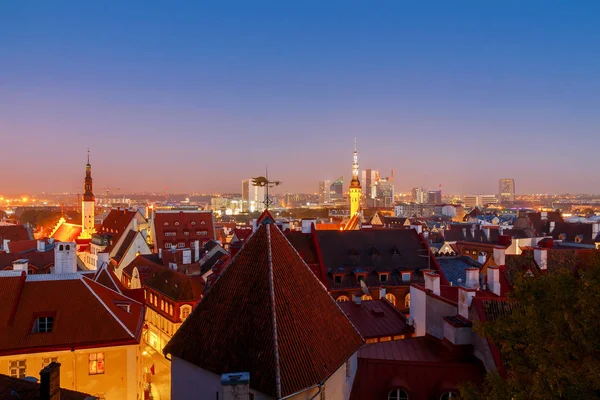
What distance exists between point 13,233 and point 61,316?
53842mm

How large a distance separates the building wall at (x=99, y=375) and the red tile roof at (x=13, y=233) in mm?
53951

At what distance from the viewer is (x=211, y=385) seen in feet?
49.2

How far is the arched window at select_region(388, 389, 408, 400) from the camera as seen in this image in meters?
17.5

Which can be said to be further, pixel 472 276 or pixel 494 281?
pixel 494 281

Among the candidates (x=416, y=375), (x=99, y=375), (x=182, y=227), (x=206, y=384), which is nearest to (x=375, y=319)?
(x=416, y=375)

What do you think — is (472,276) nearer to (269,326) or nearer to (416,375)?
(416,375)

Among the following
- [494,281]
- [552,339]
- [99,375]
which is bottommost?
[99,375]

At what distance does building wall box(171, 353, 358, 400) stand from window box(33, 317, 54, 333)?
9862 mm

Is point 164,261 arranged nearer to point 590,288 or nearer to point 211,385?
point 211,385

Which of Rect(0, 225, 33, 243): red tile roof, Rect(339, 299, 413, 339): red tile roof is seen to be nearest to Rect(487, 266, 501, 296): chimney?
Rect(339, 299, 413, 339): red tile roof

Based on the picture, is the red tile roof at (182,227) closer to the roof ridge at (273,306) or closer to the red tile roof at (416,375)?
the red tile roof at (416,375)

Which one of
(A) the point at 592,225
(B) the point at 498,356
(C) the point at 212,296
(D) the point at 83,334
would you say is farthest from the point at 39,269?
(A) the point at 592,225

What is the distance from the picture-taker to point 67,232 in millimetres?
88812

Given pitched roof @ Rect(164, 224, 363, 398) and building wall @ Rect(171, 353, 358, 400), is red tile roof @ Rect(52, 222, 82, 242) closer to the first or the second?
building wall @ Rect(171, 353, 358, 400)
